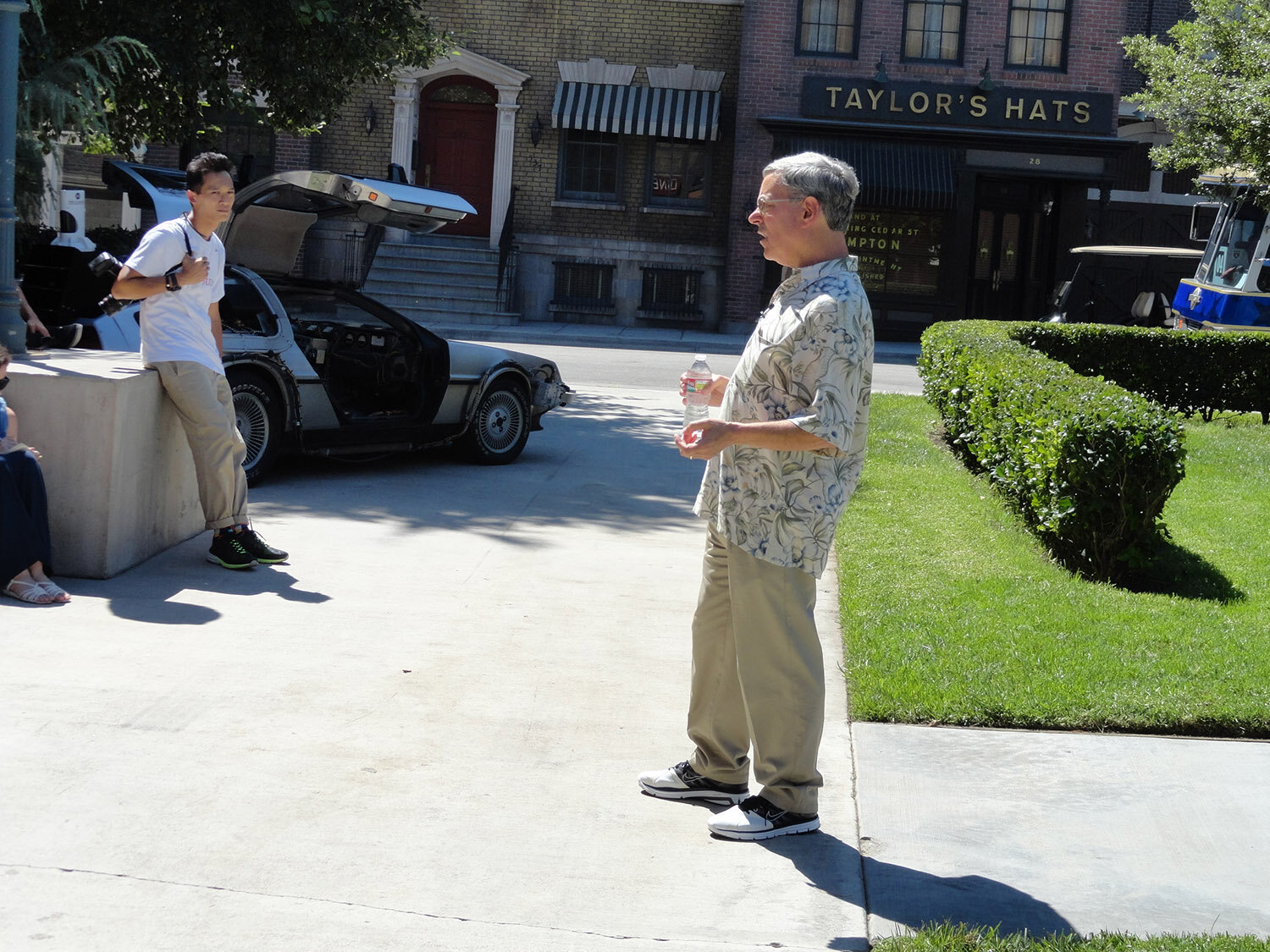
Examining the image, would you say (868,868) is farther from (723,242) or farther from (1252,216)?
(723,242)

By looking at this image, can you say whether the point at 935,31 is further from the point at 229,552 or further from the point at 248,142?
the point at 229,552

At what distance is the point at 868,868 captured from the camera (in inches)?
152

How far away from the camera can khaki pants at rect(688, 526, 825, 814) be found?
3.97 metres

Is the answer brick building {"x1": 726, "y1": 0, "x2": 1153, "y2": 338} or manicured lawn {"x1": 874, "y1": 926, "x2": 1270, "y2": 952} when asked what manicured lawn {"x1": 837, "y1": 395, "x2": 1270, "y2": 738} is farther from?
brick building {"x1": 726, "y1": 0, "x2": 1153, "y2": 338}

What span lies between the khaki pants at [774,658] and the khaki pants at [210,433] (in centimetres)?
334

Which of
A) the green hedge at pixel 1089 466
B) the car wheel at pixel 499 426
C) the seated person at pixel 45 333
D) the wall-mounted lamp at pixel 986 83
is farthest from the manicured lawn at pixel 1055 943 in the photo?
the wall-mounted lamp at pixel 986 83

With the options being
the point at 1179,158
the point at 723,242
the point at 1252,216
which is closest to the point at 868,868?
the point at 1252,216

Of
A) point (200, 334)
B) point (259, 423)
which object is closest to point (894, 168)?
point (259, 423)

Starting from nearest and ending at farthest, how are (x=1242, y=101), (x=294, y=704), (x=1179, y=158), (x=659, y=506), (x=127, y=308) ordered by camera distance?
1. (x=294, y=704)
2. (x=659, y=506)
3. (x=127, y=308)
4. (x=1242, y=101)
5. (x=1179, y=158)

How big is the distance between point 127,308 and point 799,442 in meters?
7.68

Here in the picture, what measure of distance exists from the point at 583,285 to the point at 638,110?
3531mm

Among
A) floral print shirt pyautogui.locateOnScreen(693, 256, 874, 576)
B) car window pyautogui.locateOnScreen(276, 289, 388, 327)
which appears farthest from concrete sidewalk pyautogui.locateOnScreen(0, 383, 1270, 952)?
car window pyautogui.locateOnScreen(276, 289, 388, 327)

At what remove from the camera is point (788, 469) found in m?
3.95

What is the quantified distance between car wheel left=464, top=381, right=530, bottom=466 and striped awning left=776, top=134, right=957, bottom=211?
51.7 feet
